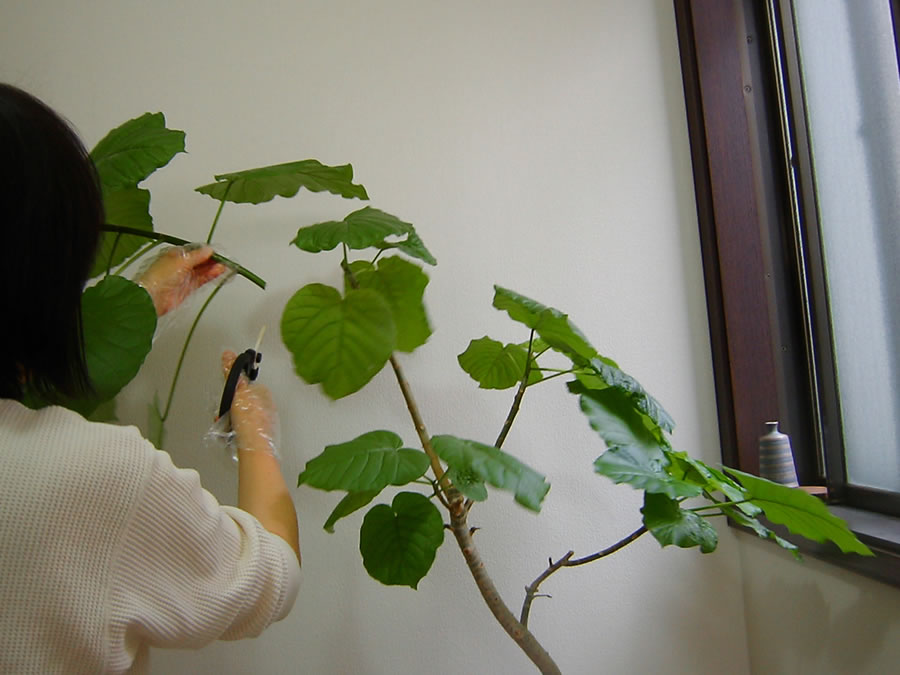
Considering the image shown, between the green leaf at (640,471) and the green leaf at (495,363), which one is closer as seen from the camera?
the green leaf at (640,471)

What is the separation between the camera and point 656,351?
1467mm

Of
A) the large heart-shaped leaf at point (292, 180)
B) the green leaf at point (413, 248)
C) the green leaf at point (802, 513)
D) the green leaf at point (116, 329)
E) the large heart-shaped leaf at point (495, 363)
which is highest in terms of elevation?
the large heart-shaped leaf at point (292, 180)

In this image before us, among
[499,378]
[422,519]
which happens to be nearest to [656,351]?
[499,378]

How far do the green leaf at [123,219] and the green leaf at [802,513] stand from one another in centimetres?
104

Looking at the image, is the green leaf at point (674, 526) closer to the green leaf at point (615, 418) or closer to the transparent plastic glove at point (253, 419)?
the green leaf at point (615, 418)

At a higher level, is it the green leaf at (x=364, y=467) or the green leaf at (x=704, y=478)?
the green leaf at (x=364, y=467)

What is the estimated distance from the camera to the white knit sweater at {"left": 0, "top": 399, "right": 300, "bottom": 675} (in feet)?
2.09

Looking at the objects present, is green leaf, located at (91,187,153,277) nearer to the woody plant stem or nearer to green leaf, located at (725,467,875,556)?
the woody plant stem

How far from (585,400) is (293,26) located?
108 centimetres

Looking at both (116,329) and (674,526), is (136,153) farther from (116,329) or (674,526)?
(674,526)

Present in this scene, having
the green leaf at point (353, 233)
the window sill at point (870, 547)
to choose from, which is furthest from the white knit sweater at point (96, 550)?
the window sill at point (870, 547)

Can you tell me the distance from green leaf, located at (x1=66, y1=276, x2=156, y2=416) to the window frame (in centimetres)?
110

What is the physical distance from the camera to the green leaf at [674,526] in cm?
88

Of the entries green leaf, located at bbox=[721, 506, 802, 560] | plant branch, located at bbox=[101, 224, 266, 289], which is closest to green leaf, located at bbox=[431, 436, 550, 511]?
green leaf, located at bbox=[721, 506, 802, 560]
